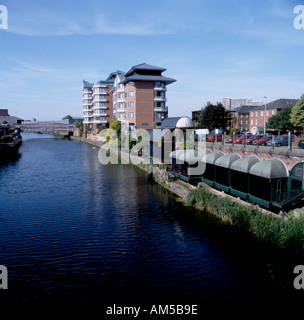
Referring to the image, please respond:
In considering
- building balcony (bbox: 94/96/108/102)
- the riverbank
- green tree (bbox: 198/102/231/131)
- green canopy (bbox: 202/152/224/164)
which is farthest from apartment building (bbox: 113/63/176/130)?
the riverbank

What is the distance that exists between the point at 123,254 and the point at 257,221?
908cm

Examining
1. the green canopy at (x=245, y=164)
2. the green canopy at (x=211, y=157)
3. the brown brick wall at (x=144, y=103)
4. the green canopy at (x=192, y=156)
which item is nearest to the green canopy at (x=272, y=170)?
the green canopy at (x=245, y=164)

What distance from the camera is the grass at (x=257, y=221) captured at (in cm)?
1832

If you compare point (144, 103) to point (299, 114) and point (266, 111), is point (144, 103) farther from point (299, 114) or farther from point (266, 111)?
point (266, 111)

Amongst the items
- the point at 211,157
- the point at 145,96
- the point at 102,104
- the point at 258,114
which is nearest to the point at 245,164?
the point at 211,157

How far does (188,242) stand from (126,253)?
14.6 ft

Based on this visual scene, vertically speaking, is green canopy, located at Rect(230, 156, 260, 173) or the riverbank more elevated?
green canopy, located at Rect(230, 156, 260, 173)

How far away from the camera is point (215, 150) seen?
138 feet

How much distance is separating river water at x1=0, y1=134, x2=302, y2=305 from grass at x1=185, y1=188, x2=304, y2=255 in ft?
3.22

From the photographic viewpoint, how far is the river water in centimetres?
Answer: 1587

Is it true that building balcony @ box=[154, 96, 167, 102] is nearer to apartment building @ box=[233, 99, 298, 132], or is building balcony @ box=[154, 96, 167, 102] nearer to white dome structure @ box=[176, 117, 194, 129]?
apartment building @ box=[233, 99, 298, 132]
